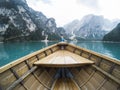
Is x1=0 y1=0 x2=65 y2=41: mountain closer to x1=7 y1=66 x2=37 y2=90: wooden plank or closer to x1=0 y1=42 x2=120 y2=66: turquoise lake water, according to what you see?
x1=0 y1=42 x2=120 y2=66: turquoise lake water

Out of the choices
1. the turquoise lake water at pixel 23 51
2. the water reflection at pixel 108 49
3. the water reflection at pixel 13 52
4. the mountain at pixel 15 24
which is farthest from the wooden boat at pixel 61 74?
the mountain at pixel 15 24

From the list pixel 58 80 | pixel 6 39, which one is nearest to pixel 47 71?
pixel 58 80

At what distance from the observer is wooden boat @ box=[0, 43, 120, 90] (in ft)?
17.4

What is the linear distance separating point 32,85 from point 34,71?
835 millimetres

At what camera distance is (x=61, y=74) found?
790 cm

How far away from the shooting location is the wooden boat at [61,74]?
5.29 metres

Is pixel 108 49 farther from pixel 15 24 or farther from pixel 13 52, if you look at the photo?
pixel 15 24

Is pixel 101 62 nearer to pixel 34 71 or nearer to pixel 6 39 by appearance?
pixel 34 71

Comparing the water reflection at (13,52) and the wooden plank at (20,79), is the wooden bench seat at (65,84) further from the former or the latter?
the water reflection at (13,52)

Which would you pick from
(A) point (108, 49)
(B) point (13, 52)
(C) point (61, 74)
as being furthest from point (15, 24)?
(C) point (61, 74)

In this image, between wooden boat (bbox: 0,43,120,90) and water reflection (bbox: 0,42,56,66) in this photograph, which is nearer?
wooden boat (bbox: 0,43,120,90)

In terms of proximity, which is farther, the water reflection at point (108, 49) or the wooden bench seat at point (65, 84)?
the water reflection at point (108, 49)

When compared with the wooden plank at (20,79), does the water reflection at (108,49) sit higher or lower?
lower

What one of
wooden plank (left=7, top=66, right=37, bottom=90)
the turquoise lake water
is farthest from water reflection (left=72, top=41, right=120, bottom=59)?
wooden plank (left=7, top=66, right=37, bottom=90)
